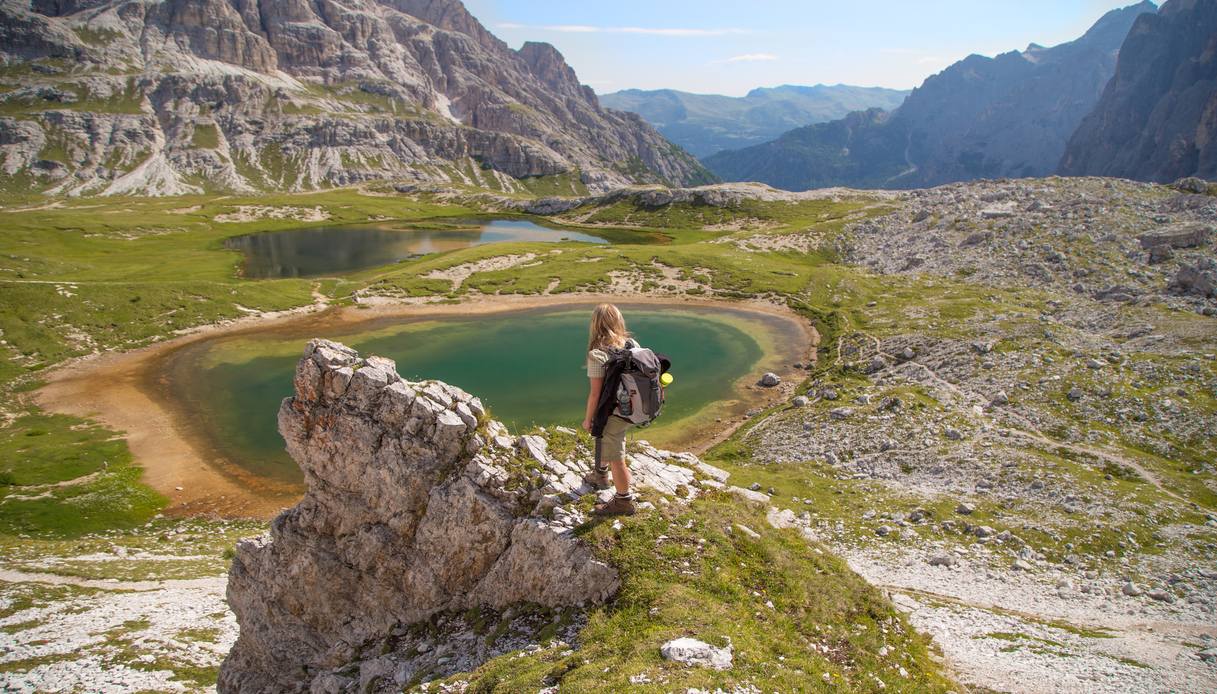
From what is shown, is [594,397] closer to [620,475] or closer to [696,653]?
[620,475]

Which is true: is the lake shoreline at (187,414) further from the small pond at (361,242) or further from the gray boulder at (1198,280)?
the small pond at (361,242)

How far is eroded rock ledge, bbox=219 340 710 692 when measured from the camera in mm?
15203

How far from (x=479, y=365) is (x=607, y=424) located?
46.2 m

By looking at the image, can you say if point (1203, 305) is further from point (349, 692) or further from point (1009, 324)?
point (349, 692)

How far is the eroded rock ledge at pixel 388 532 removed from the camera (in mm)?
15203

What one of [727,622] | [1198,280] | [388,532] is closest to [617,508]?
[727,622]

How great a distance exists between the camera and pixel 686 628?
11.5m

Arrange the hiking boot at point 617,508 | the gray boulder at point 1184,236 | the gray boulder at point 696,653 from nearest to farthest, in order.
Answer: the gray boulder at point 696,653 < the hiking boot at point 617,508 < the gray boulder at point 1184,236

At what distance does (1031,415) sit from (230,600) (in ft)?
137

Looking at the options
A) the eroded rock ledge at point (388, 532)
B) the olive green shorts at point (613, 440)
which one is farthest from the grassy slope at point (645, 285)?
the eroded rock ledge at point (388, 532)

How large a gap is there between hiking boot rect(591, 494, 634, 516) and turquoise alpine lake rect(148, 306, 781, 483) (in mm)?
24934

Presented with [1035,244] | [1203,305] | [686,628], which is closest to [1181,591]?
[686,628]

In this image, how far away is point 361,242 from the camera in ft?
449

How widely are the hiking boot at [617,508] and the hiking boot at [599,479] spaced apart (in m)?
0.83
